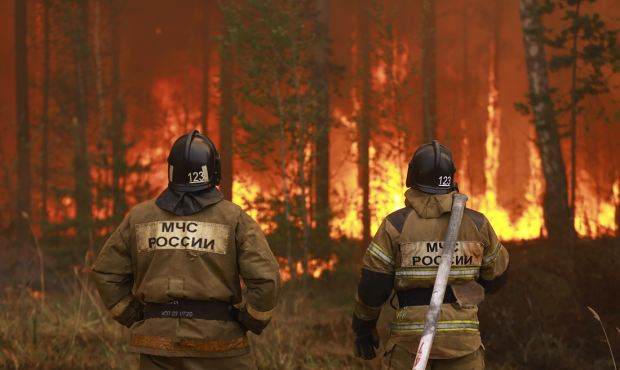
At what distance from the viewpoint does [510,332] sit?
25.5 feet

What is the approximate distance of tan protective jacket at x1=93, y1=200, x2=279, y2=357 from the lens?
412cm

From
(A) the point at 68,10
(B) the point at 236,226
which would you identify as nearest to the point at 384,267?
(B) the point at 236,226

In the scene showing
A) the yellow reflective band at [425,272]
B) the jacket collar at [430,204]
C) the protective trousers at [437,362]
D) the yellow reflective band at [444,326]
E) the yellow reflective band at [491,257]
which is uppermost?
the jacket collar at [430,204]

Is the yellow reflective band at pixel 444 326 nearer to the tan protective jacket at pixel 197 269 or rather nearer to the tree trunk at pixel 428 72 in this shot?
the tan protective jacket at pixel 197 269

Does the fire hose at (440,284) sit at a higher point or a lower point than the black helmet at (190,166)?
lower

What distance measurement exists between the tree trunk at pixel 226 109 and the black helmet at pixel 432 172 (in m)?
8.85

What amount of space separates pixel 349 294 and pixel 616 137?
1586 centimetres

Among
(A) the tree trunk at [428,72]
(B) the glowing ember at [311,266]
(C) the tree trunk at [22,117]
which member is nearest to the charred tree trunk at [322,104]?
(B) the glowing ember at [311,266]

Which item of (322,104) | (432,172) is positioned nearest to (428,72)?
(322,104)

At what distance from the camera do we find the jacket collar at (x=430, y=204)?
170 inches

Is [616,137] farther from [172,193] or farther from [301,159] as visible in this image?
[172,193]

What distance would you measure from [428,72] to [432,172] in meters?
17.7

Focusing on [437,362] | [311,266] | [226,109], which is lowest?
[311,266]

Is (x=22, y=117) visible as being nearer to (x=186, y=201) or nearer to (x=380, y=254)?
(x=186, y=201)
